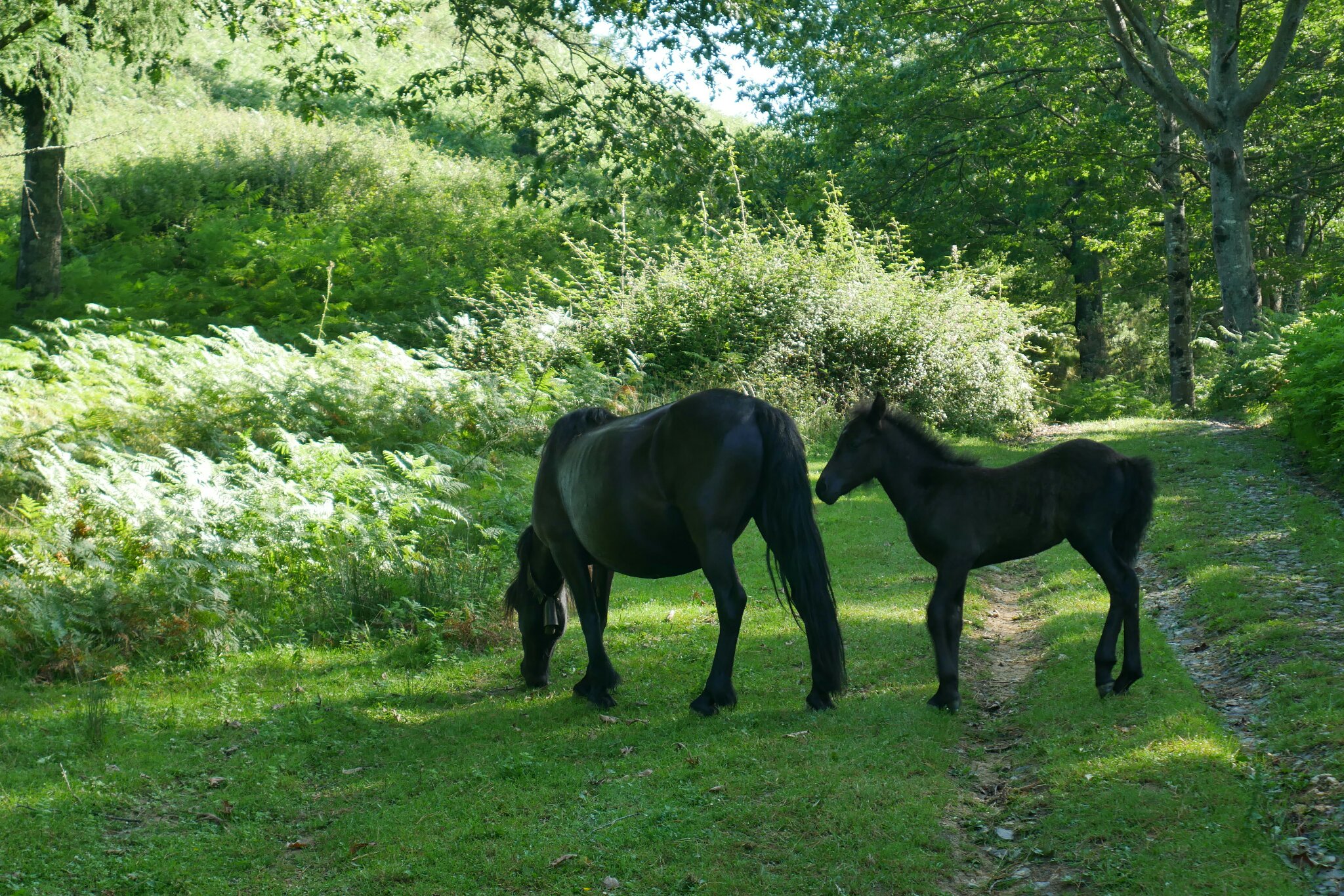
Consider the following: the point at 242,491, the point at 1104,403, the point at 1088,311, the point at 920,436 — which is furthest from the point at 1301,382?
the point at 1088,311

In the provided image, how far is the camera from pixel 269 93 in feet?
124

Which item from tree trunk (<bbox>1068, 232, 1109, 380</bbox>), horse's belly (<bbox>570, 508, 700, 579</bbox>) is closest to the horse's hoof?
horse's belly (<bbox>570, 508, 700, 579</bbox>)

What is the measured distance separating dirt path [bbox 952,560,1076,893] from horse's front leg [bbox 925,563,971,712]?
0.67 feet

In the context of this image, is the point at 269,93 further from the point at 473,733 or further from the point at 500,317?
the point at 473,733

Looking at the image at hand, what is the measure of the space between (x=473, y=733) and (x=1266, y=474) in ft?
40.2

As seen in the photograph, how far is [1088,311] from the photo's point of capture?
3559 centimetres

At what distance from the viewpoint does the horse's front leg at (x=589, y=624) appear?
735 centimetres

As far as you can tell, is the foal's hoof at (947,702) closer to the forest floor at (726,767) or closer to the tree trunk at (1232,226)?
the forest floor at (726,767)

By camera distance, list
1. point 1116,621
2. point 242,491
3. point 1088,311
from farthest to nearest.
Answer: point 1088,311
point 242,491
point 1116,621

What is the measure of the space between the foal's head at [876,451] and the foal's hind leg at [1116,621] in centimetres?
105

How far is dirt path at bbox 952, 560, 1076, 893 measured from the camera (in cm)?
475

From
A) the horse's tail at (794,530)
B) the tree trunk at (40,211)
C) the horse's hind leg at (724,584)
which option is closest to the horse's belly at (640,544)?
the horse's hind leg at (724,584)

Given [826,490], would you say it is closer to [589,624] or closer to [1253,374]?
[589,624]

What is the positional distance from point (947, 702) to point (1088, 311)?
32.0 meters
